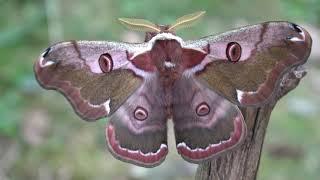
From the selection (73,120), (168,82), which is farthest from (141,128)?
(73,120)

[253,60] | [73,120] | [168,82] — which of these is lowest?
[73,120]

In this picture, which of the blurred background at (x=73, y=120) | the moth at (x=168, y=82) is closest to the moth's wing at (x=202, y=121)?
the moth at (x=168, y=82)

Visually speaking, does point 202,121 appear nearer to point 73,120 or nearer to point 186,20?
point 186,20

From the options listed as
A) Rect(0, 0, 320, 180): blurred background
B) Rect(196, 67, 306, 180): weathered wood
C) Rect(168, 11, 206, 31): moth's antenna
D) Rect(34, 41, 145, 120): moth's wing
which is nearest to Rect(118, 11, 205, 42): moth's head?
Rect(168, 11, 206, 31): moth's antenna

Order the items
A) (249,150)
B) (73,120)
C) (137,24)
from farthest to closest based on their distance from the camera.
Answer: (73,120) < (249,150) < (137,24)

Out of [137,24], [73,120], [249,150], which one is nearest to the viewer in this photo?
[137,24]

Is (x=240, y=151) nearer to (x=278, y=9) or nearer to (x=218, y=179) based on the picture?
(x=218, y=179)
